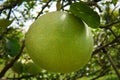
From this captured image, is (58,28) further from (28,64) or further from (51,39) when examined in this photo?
(28,64)

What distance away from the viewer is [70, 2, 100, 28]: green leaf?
1.18 meters

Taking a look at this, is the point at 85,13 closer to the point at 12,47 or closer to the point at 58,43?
the point at 58,43

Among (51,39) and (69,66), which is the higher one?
(51,39)

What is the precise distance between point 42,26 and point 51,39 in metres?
0.06

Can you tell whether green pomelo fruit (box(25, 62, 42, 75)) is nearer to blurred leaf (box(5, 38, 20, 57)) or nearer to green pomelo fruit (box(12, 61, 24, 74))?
green pomelo fruit (box(12, 61, 24, 74))

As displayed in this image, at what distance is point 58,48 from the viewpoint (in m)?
1.12

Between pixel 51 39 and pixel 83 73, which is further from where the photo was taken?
pixel 83 73

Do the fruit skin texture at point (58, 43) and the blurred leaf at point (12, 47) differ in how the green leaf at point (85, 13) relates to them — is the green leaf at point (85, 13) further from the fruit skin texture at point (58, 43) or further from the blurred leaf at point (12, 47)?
the blurred leaf at point (12, 47)

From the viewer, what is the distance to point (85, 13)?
1.18 metres

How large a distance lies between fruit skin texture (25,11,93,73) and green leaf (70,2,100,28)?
3 centimetres

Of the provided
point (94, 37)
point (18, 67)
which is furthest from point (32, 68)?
point (94, 37)

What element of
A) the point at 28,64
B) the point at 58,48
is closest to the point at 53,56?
the point at 58,48

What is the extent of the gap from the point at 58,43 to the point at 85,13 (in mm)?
162

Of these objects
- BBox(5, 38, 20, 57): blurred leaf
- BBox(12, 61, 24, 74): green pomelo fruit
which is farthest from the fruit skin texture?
BBox(12, 61, 24, 74): green pomelo fruit
